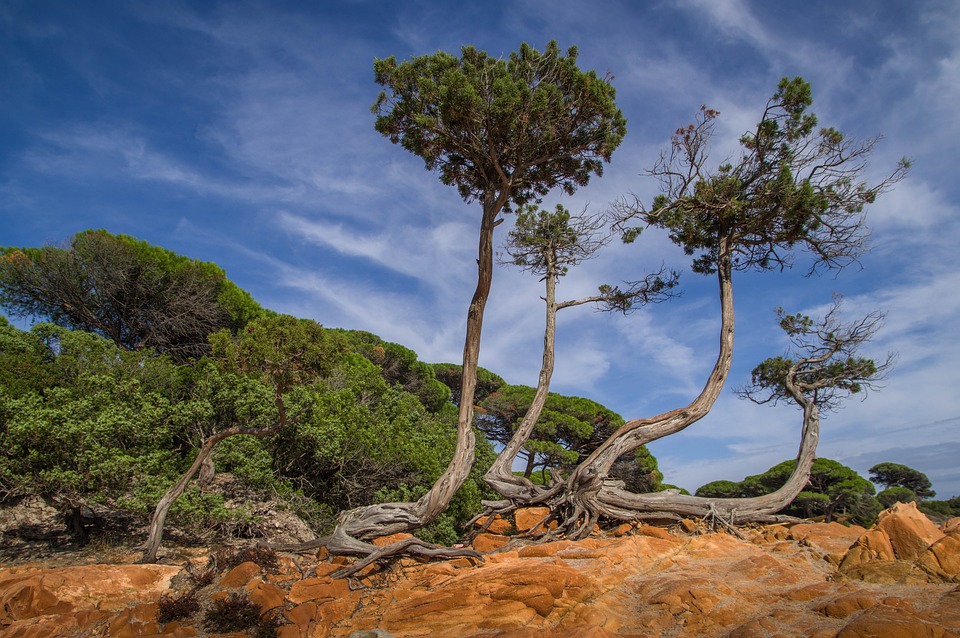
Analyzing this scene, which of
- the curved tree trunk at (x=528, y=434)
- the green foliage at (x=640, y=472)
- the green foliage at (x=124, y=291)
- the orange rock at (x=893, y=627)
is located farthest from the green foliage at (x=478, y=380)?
the orange rock at (x=893, y=627)

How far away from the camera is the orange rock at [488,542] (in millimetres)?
8734

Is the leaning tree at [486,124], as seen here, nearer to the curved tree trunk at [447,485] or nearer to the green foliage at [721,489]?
the curved tree trunk at [447,485]

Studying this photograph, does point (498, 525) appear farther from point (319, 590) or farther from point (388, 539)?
point (319, 590)

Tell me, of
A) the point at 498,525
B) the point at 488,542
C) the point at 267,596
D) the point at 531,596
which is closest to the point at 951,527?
the point at 531,596

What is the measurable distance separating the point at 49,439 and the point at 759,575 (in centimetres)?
1010

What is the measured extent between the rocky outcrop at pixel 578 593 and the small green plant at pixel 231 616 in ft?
0.44

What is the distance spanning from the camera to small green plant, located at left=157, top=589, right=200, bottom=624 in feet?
18.1

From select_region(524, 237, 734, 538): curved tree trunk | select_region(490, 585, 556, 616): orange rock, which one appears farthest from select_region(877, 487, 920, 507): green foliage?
select_region(490, 585, 556, 616): orange rock

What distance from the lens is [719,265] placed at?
1137 centimetres

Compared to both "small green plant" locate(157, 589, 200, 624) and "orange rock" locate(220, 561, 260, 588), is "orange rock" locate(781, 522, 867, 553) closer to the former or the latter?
"orange rock" locate(220, 561, 260, 588)

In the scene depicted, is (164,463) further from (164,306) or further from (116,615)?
(164,306)

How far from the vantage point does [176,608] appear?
18.4 ft

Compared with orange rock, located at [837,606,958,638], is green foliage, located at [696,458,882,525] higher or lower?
higher

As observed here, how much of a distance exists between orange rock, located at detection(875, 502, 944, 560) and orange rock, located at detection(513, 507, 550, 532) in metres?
5.67
